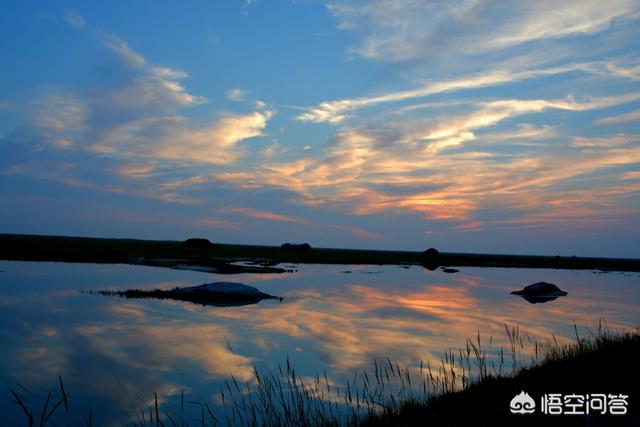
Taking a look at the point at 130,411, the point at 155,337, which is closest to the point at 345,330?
the point at 155,337

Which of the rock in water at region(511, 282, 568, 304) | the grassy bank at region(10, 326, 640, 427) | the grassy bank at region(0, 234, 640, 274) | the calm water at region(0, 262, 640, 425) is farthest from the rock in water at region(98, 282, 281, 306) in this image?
the rock in water at region(511, 282, 568, 304)

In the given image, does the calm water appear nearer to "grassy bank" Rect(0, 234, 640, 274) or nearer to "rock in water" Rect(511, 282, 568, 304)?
"rock in water" Rect(511, 282, 568, 304)

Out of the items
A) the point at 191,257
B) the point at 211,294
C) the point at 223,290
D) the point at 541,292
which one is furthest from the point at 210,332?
the point at 191,257

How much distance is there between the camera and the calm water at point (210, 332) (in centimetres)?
1291

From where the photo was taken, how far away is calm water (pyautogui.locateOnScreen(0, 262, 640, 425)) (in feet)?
42.4

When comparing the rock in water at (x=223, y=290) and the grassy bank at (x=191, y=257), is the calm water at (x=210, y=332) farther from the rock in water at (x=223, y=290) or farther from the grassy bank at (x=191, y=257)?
the grassy bank at (x=191, y=257)

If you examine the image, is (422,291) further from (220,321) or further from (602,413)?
(602,413)

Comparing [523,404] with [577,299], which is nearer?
[523,404]

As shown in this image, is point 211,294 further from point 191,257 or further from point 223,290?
point 191,257

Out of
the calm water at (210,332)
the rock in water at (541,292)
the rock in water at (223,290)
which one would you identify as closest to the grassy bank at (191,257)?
the rock in water at (223,290)

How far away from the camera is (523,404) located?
328 inches

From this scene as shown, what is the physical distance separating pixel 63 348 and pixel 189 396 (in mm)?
6739

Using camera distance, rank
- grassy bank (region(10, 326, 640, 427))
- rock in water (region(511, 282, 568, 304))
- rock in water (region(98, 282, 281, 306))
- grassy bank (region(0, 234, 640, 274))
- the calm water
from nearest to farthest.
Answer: grassy bank (region(10, 326, 640, 427))
the calm water
rock in water (region(98, 282, 281, 306))
rock in water (region(511, 282, 568, 304))
grassy bank (region(0, 234, 640, 274))

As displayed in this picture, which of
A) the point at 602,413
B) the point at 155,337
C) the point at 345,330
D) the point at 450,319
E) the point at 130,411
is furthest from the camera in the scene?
the point at 450,319
